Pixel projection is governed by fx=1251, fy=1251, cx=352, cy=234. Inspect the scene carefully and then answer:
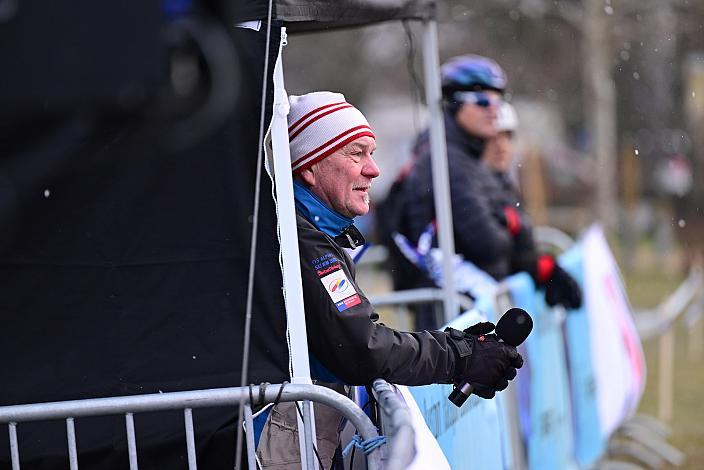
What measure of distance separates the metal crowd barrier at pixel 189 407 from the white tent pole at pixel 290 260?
122 millimetres

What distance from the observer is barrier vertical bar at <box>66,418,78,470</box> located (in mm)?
3410

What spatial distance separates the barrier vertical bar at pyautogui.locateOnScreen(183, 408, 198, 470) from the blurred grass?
486 centimetres

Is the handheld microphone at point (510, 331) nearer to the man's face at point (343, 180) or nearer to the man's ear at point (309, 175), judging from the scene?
the man's face at point (343, 180)

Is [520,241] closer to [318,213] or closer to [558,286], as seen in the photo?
[558,286]

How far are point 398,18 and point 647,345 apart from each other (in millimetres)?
8586

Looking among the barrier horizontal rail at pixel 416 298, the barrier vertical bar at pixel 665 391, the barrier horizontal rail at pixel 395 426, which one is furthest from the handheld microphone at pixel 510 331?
the barrier vertical bar at pixel 665 391

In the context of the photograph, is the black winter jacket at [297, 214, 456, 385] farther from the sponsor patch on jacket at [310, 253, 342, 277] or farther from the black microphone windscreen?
the black microphone windscreen

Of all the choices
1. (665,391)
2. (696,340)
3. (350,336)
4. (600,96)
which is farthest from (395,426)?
(600,96)

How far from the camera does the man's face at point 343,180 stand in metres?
3.92

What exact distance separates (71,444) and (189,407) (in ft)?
1.13

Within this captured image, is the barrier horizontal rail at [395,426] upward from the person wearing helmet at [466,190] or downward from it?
downward

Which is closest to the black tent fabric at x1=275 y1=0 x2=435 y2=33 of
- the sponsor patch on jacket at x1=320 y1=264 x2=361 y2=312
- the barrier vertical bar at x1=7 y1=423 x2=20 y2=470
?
the sponsor patch on jacket at x1=320 y1=264 x2=361 y2=312

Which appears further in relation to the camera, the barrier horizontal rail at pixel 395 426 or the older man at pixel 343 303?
the older man at pixel 343 303

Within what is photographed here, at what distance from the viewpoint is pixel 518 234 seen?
7.33 meters
